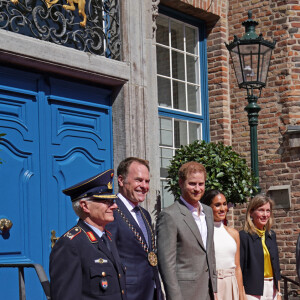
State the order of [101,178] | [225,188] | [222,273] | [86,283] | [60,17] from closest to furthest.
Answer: [86,283] → [101,178] → [222,273] → [60,17] → [225,188]

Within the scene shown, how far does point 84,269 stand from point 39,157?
3506 millimetres

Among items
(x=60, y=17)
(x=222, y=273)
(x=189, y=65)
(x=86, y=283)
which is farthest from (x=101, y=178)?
(x=189, y=65)

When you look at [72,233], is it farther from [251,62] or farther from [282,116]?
[282,116]

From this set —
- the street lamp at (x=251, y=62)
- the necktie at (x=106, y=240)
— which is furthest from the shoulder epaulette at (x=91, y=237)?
the street lamp at (x=251, y=62)

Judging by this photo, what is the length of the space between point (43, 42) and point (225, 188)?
9.07ft

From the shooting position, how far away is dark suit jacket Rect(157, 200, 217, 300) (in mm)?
5570

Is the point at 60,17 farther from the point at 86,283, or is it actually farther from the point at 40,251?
the point at 86,283

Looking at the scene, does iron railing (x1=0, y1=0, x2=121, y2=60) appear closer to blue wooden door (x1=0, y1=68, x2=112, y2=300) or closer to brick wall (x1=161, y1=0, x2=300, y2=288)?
blue wooden door (x1=0, y1=68, x2=112, y2=300)

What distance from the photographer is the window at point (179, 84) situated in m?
9.66

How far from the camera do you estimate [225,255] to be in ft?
21.3

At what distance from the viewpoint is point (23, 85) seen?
285 inches

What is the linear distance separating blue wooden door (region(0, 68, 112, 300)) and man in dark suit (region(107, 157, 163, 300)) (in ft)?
5.97

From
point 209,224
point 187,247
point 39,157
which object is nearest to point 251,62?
point 39,157

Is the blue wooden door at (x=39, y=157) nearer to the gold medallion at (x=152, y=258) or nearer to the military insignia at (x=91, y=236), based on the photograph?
the gold medallion at (x=152, y=258)
